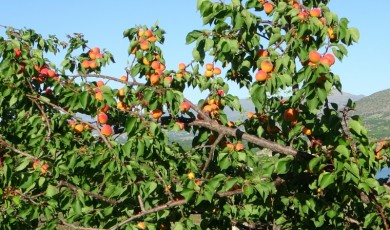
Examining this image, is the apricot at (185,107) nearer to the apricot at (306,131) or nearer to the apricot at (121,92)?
the apricot at (121,92)

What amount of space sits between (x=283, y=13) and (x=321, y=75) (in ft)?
2.48

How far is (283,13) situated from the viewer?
3701 millimetres

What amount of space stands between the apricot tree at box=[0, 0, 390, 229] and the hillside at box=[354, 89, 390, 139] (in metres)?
141

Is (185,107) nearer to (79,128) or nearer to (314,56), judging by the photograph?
(79,128)

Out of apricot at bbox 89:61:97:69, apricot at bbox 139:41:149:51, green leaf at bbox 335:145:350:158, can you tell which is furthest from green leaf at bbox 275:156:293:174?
apricot at bbox 89:61:97:69

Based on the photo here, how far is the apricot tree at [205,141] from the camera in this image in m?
3.45

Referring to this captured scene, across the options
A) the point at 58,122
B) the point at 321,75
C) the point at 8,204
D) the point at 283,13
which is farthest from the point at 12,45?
the point at 321,75

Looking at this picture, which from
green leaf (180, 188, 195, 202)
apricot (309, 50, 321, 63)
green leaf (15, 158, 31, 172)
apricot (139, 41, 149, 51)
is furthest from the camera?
apricot (139, 41, 149, 51)

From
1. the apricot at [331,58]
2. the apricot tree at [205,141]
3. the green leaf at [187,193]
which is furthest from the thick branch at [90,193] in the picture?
the apricot at [331,58]

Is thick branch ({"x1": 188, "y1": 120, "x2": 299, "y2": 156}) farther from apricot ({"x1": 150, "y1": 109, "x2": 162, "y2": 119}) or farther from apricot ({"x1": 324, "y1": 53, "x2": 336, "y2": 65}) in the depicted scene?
apricot ({"x1": 324, "y1": 53, "x2": 336, "y2": 65})

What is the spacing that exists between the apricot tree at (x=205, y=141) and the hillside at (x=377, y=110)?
461 ft

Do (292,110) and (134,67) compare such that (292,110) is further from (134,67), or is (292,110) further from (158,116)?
(134,67)

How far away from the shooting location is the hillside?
477 ft

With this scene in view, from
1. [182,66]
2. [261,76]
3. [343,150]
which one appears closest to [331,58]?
[261,76]
